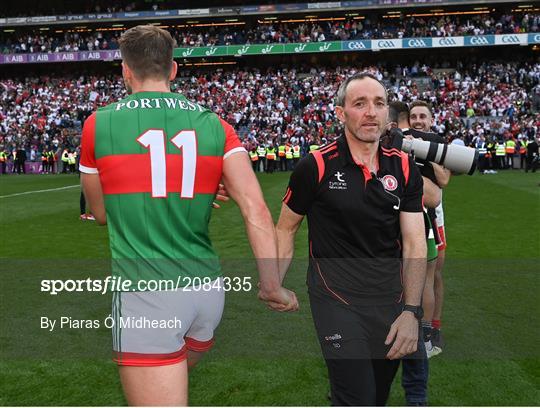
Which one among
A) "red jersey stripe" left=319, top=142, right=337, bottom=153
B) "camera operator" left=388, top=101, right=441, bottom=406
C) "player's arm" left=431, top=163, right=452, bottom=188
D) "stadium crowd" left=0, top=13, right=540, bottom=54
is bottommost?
"camera operator" left=388, top=101, right=441, bottom=406

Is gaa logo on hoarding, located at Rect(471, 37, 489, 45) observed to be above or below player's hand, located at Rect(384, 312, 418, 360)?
above

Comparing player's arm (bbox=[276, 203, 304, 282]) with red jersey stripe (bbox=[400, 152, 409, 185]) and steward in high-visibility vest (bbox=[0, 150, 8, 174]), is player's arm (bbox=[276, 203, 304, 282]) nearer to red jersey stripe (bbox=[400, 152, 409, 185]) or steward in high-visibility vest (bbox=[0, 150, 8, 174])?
red jersey stripe (bbox=[400, 152, 409, 185])

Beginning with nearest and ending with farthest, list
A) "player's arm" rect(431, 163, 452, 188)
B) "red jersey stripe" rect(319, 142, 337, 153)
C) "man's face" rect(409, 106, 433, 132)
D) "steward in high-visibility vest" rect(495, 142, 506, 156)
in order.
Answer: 1. "red jersey stripe" rect(319, 142, 337, 153)
2. "player's arm" rect(431, 163, 452, 188)
3. "man's face" rect(409, 106, 433, 132)
4. "steward in high-visibility vest" rect(495, 142, 506, 156)

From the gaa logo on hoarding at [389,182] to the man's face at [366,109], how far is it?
193 mm

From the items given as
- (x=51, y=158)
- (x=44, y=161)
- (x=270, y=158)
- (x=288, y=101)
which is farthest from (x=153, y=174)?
(x=288, y=101)

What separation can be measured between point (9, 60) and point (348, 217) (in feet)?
168

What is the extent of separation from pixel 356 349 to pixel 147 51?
163 centimetres

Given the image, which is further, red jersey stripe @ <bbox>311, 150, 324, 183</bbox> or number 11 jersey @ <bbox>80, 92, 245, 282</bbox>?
red jersey stripe @ <bbox>311, 150, 324, 183</bbox>

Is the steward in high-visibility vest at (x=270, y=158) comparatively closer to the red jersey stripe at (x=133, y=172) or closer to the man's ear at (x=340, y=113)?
the man's ear at (x=340, y=113)

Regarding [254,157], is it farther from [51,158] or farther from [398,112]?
[398,112]

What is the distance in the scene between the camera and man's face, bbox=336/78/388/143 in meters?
2.81

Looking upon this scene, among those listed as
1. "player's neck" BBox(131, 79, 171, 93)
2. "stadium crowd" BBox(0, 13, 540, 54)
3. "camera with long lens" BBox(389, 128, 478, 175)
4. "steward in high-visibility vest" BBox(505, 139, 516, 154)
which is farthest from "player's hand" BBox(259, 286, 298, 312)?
"stadium crowd" BBox(0, 13, 540, 54)

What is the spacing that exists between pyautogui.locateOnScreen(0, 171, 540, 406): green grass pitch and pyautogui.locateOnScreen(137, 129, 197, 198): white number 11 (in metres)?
2.18

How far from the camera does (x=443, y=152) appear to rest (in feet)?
10.2
